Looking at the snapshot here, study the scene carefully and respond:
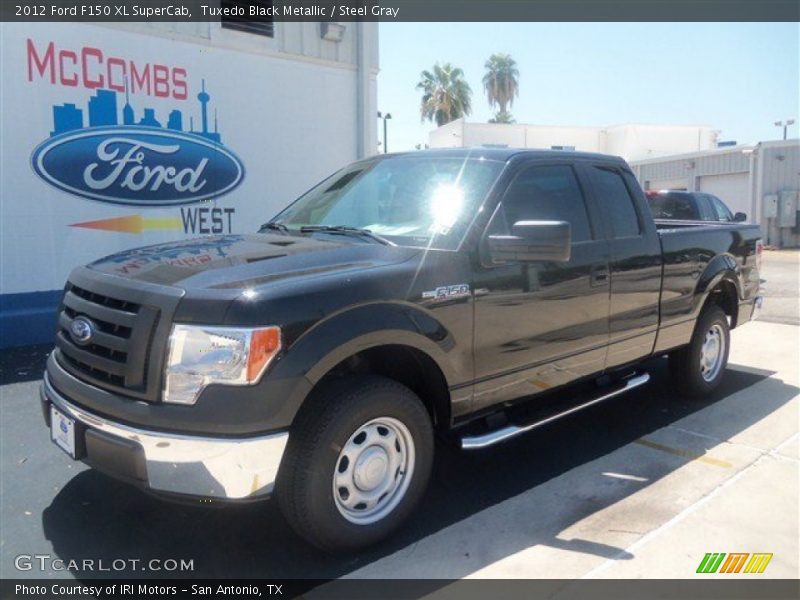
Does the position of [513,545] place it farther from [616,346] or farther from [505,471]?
[616,346]

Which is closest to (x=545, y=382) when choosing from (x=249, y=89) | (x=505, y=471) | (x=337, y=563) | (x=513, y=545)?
(x=505, y=471)

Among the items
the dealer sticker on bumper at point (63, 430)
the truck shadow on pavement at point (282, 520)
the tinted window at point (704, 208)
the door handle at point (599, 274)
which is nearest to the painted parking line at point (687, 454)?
the truck shadow on pavement at point (282, 520)

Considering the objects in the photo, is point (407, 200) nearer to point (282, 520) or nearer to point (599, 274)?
point (599, 274)

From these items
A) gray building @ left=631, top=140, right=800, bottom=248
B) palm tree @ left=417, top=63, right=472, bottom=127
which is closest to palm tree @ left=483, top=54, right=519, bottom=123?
palm tree @ left=417, top=63, right=472, bottom=127

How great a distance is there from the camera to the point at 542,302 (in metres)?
3.76

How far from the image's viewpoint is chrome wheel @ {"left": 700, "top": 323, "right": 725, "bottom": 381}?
18.5 ft

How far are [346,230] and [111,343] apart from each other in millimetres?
1445

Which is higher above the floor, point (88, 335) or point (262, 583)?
point (88, 335)

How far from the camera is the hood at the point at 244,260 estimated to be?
2.87 m

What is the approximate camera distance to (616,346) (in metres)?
4.48

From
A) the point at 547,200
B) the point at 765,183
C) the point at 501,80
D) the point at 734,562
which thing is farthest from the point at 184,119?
the point at 501,80

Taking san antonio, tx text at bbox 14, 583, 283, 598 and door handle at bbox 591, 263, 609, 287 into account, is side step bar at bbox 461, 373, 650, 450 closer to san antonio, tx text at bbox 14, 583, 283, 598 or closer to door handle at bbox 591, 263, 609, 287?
door handle at bbox 591, 263, 609, 287

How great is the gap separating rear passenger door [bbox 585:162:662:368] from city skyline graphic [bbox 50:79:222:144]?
555cm

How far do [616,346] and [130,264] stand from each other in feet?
10.3
